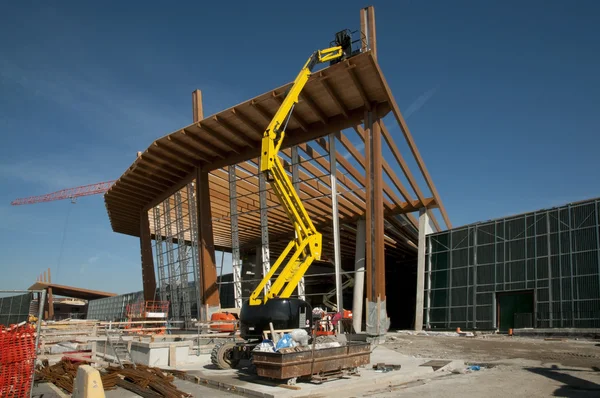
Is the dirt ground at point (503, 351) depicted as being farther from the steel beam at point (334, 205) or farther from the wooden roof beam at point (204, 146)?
the wooden roof beam at point (204, 146)

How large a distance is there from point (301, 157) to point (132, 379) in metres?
16.2

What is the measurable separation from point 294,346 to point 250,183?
64.8 feet

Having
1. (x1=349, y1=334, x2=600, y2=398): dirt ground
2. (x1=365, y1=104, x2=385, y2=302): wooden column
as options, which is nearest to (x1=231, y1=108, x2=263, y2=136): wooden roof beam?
(x1=365, y1=104, x2=385, y2=302): wooden column

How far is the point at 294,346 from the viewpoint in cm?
1120

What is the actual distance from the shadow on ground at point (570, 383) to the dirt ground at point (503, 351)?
1339 mm

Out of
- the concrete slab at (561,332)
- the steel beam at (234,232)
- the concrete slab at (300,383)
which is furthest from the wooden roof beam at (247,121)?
the concrete slab at (561,332)

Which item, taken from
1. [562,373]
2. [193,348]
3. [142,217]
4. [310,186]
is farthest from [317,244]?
[142,217]

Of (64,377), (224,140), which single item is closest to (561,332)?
(224,140)

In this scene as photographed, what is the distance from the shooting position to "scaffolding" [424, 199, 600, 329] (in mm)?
25250

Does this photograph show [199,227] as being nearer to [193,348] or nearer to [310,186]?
[310,186]

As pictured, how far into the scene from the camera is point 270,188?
3000 cm

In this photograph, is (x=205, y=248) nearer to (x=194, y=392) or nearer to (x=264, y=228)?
(x=264, y=228)

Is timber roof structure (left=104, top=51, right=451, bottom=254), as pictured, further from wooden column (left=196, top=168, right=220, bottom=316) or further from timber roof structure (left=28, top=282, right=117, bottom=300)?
timber roof structure (left=28, top=282, right=117, bottom=300)

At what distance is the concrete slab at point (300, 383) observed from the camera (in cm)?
1002
